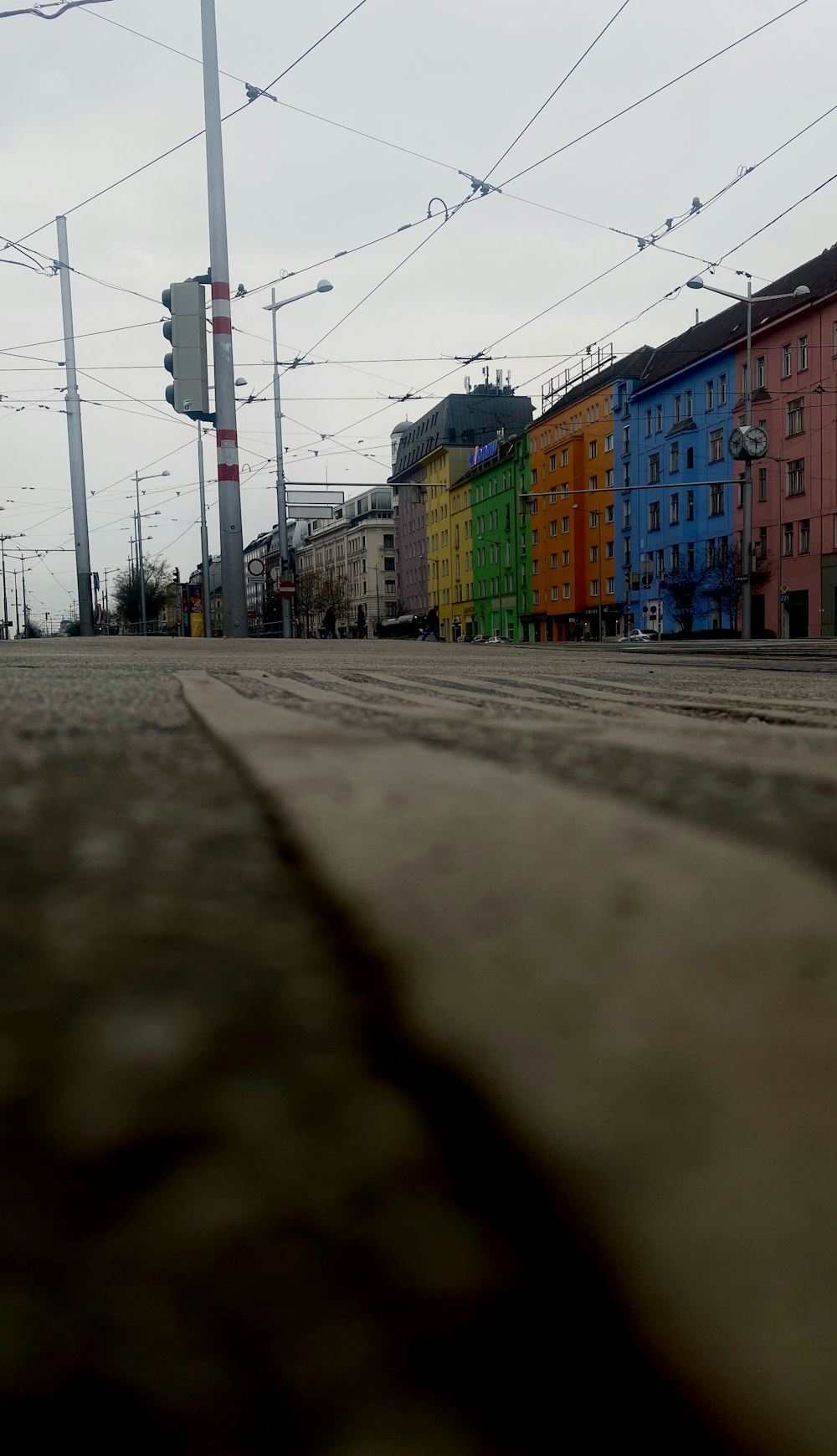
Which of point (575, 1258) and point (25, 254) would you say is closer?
point (575, 1258)

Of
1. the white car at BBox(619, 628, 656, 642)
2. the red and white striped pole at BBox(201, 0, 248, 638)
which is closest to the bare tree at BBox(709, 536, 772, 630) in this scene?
the white car at BBox(619, 628, 656, 642)

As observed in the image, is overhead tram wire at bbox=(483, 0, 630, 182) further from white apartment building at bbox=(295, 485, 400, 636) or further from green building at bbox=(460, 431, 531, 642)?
white apartment building at bbox=(295, 485, 400, 636)

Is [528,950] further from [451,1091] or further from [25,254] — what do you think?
[25,254]

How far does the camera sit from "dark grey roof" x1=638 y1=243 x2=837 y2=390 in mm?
19484

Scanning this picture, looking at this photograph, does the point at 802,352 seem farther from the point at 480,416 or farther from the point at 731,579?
the point at 480,416

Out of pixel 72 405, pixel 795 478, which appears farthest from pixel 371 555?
pixel 72 405

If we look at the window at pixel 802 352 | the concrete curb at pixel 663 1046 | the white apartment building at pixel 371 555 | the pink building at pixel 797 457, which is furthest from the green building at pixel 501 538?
the concrete curb at pixel 663 1046

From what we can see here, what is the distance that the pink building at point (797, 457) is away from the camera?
19094mm

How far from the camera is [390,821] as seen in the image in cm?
22

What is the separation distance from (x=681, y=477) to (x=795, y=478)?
415 centimetres

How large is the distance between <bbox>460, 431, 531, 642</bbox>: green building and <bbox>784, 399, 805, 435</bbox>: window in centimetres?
A: 1190

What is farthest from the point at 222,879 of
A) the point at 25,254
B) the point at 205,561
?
the point at 205,561

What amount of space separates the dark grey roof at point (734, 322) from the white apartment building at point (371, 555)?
22039 mm

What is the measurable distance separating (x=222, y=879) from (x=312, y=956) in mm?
36
